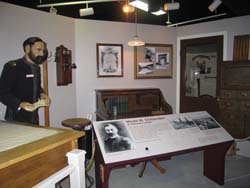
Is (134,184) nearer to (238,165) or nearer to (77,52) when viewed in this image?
(238,165)

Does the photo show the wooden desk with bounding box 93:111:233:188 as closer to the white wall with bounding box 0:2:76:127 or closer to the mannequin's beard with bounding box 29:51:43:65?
the mannequin's beard with bounding box 29:51:43:65

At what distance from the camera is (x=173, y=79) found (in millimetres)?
4852

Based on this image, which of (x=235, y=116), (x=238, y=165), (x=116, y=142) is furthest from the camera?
(x=235, y=116)

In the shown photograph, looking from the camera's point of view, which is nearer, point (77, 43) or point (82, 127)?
point (82, 127)

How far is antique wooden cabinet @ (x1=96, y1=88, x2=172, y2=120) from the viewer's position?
3.72 m

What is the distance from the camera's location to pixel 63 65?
3.40 metres

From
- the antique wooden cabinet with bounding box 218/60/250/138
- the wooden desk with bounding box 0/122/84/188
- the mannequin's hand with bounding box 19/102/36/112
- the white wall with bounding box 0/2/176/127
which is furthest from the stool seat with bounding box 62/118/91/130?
the antique wooden cabinet with bounding box 218/60/250/138

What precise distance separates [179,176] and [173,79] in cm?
233

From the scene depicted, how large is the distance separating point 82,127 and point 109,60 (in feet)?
5.65

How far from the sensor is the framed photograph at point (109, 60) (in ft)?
13.5

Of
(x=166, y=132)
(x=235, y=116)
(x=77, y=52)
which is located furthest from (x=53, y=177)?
(x=235, y=116)

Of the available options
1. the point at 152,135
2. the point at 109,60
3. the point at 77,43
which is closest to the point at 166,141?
the point at 152,135

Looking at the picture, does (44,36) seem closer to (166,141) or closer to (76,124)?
(76,124)

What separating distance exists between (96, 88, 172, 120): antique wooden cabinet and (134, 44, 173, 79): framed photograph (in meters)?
0.58
